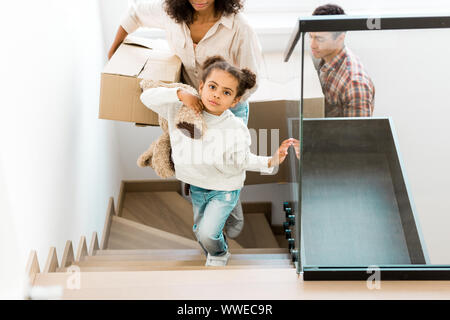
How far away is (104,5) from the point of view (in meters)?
2.82

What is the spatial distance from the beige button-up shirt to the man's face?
56cm

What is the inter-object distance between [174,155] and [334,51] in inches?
29.7

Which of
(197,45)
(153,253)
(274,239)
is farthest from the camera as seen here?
(274,239)

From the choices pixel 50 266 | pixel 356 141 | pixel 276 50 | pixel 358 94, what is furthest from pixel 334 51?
pixel 276 50

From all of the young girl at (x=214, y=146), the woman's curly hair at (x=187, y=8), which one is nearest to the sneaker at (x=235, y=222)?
the young girl at (x=214, y=146)

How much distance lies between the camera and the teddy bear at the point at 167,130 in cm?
166

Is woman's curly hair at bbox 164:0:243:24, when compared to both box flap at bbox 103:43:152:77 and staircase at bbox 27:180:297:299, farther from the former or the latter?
staircase at bbox 27:180:297:299

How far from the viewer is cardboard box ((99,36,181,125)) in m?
1.89

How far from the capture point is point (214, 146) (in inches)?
67.4

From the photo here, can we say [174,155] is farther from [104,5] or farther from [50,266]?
[104,5]

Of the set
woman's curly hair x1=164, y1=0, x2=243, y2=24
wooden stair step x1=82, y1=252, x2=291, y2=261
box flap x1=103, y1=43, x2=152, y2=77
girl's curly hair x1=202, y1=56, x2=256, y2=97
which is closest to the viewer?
girl's curly hair x1=202, y1=56, x2=256, y2=97

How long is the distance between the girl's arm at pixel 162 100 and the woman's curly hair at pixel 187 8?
335 millimetres

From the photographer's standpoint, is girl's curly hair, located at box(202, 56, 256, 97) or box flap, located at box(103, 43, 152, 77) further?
box flap, located at box(103, 43, 152, 77)

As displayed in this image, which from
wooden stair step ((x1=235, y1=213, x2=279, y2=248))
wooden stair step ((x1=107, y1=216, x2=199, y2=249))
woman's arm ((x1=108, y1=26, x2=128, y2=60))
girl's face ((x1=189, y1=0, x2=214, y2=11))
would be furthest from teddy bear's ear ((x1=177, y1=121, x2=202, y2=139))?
wooden stair step ((x1=235, y1=213, x2=279, y2=248))
